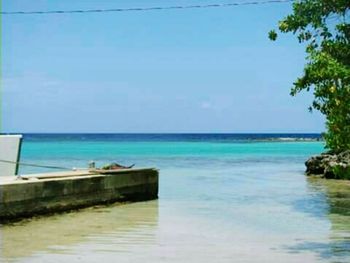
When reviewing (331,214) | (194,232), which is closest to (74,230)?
(194,232)

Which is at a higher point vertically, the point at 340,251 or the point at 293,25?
the point at 293,25

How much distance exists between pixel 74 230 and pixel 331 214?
21.0ft

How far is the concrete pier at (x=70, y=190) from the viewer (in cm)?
1243

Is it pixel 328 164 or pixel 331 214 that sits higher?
pixel 328 164

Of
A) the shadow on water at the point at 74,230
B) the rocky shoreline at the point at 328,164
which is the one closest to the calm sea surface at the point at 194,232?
the shadow on water at the point at 74,230

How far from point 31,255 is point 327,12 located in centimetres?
755

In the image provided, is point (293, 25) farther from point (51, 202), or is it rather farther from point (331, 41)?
point (51, 202)

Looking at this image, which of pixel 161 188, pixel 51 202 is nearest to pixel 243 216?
pixel 51 202

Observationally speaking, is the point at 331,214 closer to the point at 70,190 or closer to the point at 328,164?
the point at 70,190

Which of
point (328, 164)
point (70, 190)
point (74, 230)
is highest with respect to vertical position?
point (328, 164)

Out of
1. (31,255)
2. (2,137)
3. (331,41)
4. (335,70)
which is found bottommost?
(31,255)

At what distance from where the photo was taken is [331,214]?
15.0m

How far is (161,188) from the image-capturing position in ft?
73.8

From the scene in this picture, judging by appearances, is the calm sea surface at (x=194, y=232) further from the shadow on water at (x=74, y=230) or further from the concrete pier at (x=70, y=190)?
the concrete pier at (x=70, y=190)
